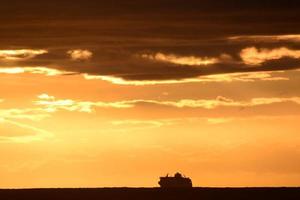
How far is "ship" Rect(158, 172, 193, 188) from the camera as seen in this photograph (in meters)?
185

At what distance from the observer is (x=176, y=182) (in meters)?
187
